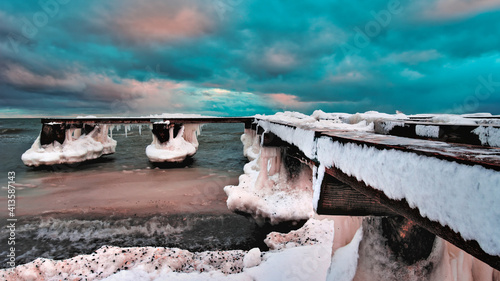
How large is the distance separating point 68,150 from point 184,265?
14966 mm

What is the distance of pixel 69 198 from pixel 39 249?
4.40 meters

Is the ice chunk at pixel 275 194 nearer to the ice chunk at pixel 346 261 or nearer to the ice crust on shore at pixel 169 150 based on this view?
the ice chunk at pixel 346 261

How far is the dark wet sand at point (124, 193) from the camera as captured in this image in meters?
8.57

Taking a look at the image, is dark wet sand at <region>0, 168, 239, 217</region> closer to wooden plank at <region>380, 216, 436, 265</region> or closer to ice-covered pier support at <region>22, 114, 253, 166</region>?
ice-covered pier support at <region>22, 114, 253, 166</region>

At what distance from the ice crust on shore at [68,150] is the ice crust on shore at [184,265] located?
12900mm

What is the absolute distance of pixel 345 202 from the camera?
2475 mm

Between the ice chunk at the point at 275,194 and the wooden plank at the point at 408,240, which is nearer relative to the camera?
the wooden plank at the point at 408,240

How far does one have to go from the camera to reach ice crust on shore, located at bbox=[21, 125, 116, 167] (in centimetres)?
1491

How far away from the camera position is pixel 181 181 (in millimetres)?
12508

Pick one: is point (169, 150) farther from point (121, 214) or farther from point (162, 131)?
point (121, 214)

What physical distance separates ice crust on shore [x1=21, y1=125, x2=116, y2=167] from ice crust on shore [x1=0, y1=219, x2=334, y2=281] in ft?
42.3

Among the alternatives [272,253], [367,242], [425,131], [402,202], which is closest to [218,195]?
[272,253]

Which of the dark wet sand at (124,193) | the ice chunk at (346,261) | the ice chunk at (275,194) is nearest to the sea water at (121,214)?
the dark wet sand at (124,193)

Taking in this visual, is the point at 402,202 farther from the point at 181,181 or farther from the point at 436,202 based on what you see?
the point at 181,181
